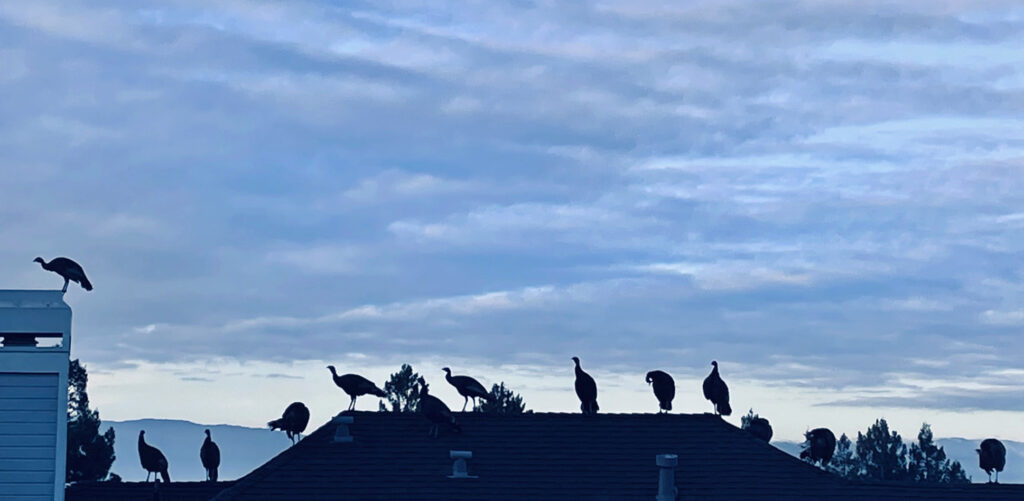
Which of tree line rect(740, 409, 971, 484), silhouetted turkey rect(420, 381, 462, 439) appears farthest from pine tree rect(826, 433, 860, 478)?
silhouetted turkey rect(420, 381, 462, 439)

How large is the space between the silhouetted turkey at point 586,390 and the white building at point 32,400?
481 inches

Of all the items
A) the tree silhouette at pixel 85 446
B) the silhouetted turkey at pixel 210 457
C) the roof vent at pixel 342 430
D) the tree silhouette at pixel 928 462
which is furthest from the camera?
the tree silhouette at pixel 928 462

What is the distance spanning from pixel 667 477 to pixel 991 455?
30.8 feet

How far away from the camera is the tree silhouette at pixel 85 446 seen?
70500 mm

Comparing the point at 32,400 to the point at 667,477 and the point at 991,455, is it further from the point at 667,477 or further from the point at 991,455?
the point at 991,455

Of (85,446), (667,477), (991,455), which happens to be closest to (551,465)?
(667,477)

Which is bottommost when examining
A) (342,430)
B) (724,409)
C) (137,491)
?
(137,491)

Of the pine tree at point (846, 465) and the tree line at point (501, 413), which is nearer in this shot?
the tree line at point (501, 413)

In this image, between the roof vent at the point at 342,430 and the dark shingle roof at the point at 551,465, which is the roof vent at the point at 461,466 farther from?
the roof vent at the point at 342,430

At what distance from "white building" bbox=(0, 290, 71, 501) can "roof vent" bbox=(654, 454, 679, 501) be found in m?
12.1

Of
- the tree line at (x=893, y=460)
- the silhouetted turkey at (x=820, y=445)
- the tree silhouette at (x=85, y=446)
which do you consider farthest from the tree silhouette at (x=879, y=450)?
the silhouetted turkey at (x=820, y=445)

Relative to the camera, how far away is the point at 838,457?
4540 inches

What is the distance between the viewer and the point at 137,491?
39.3 metres

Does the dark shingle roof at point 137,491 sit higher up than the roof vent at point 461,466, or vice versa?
the roof vent at point 461,466
